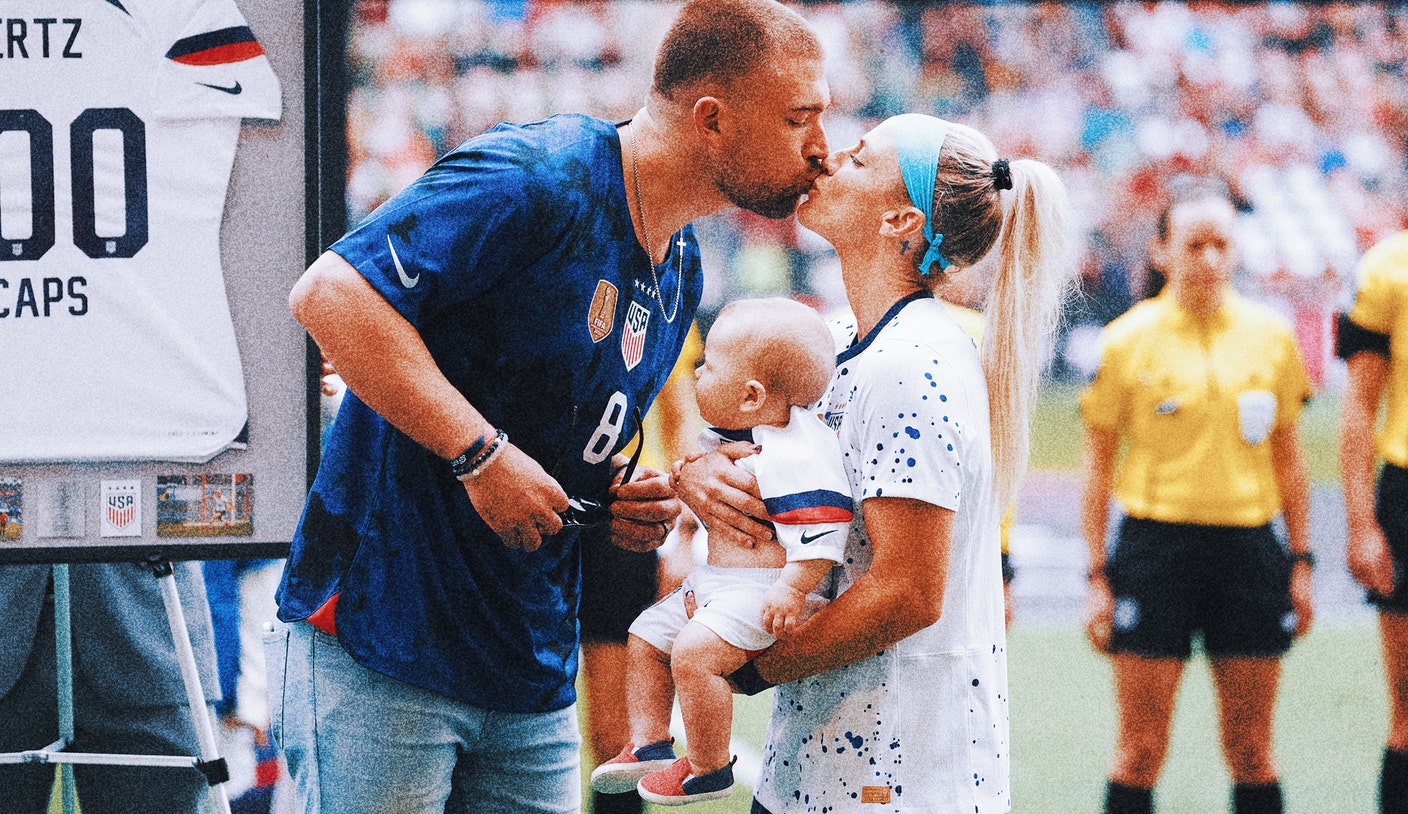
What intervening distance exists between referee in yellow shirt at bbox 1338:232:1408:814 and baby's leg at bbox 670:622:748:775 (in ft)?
8.78

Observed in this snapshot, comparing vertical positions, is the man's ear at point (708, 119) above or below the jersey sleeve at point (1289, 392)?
above

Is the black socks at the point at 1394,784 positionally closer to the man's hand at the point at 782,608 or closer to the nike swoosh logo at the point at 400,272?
the man's hand at the point at 782,608

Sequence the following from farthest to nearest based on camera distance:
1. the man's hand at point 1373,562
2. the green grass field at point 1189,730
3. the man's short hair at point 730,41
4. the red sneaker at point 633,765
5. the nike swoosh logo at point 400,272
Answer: the green grass field at point 1189,730, the man's hand at point 1373,562, the red sneaker at point 633,765, the man's short hair at point 730,41, the nike swoosh logo at point 400,272

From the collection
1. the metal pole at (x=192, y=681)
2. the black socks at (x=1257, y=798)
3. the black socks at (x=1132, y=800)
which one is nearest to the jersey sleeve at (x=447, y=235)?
the metal pole at (x=192, y=681)

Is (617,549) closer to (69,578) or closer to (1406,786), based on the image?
(69,578)

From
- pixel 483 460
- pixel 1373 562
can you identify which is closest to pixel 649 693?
pixel 483 460

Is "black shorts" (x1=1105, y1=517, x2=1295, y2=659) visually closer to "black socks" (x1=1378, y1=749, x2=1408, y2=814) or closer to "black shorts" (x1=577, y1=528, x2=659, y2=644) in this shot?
"black socks" (x1=1378, y1=749, x2=1408, y2=814)

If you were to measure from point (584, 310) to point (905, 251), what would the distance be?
18.5 inches

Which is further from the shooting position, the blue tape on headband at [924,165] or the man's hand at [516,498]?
the blue tape on headband at [924,165]

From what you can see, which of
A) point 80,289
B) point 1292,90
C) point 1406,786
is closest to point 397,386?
point 80,289

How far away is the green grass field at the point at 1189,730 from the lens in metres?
4.01

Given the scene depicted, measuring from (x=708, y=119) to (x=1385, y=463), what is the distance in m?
2.87

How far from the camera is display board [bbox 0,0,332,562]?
2.03m

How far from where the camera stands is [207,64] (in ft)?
6.71
